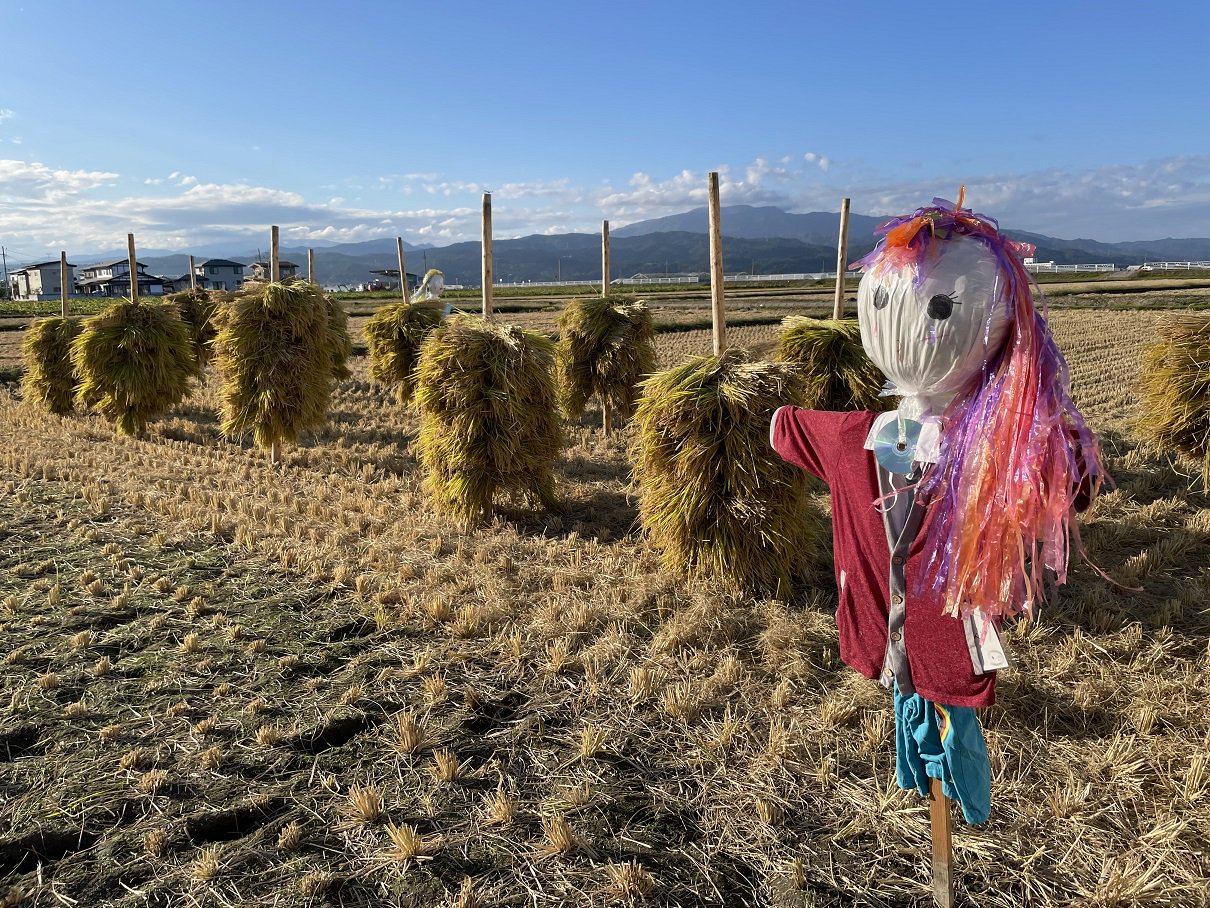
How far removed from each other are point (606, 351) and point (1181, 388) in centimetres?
728

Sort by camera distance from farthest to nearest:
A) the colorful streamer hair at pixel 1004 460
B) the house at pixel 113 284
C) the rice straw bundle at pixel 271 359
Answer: the house at pixel 113 284, the rice straw bundle at pixel 271 359, the colorful streamer hair at pixel 1004 460

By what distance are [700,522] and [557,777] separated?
8.35ft

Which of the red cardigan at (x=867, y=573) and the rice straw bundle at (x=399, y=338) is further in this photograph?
the rice straw bundle at (x=399, y=338)

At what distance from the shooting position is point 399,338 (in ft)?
48.4

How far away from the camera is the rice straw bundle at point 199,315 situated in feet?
56.7

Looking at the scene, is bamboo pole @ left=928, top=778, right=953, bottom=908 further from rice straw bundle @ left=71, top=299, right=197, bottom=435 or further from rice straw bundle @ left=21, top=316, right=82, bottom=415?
rice straw bundle @ left=21, top=316, right=82, bottom=415

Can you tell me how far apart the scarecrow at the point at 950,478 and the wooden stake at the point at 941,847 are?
58mm

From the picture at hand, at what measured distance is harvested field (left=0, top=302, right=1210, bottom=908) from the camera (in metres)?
3.08

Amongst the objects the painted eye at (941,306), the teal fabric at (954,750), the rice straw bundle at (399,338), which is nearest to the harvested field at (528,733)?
the teal fabric at (954,750)

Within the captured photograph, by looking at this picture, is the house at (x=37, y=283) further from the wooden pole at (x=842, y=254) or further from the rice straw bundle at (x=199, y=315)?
the wooden pole at (x=842, y=254)

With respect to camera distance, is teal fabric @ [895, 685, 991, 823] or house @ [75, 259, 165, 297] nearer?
teal fabric @ [895, 685, 991, 823]

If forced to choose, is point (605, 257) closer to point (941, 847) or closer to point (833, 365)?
point (833, 365)

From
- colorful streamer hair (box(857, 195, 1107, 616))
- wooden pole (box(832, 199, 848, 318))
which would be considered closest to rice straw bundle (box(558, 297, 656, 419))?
wooden pole (box(832, 199, 848, 318))

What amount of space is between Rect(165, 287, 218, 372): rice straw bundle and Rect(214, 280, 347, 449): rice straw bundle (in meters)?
7.66
